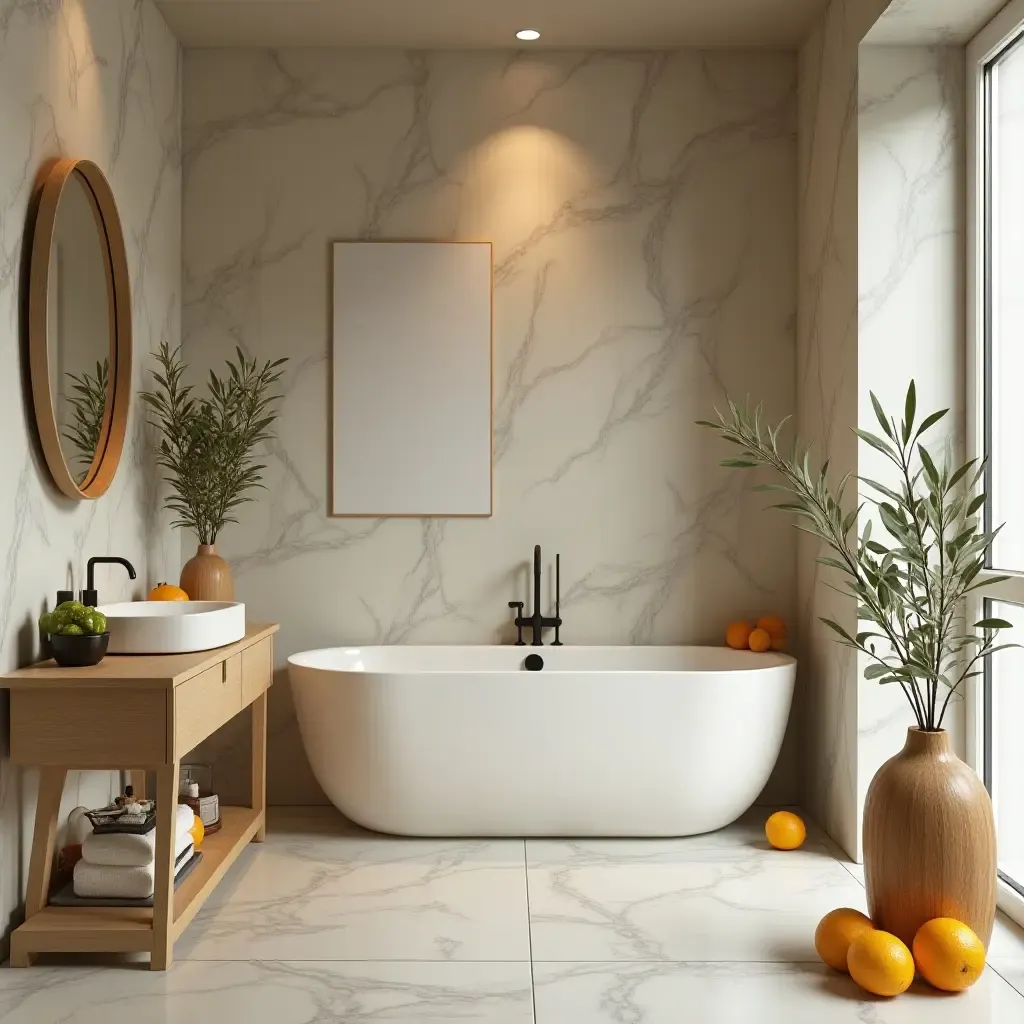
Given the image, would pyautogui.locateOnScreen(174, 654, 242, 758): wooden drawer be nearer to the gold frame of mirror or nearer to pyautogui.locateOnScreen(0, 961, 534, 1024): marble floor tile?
pyautogui.locateOnScreen(0, 961, 534, 1024): marble floor tile

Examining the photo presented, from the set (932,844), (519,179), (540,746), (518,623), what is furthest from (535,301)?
(932,844)

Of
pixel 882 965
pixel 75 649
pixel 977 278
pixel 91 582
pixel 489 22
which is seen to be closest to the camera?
pixel 882 965

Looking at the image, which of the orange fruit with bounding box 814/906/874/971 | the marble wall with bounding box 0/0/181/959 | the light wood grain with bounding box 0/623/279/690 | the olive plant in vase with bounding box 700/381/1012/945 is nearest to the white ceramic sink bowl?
the light wood grain with bounding box 0/623/279/690

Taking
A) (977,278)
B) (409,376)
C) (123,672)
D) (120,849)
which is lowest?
(120,849)

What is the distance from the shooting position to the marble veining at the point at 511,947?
2.33 m

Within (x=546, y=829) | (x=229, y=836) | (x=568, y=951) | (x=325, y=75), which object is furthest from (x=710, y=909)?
(x=325, y=75)

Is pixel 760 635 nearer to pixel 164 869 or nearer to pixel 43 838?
pixel 164 869

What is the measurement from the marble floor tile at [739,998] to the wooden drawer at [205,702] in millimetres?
946

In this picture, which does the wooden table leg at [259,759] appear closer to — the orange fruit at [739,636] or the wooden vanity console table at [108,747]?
the wooden vanity console table at [108,747]

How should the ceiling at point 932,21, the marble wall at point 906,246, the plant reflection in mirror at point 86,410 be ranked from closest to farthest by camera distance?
1. the plant reflection in mirror at point 86,410
2. the ceiling at point 932,21
3. the marble wall at point 906,246

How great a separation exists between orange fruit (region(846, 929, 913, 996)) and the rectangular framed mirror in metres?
2.13

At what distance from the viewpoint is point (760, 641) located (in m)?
3.86

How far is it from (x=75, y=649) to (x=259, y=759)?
1.11 m

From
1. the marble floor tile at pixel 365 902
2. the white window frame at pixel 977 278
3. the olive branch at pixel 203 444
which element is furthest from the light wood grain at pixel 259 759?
the white window frame at pixel 977 278
